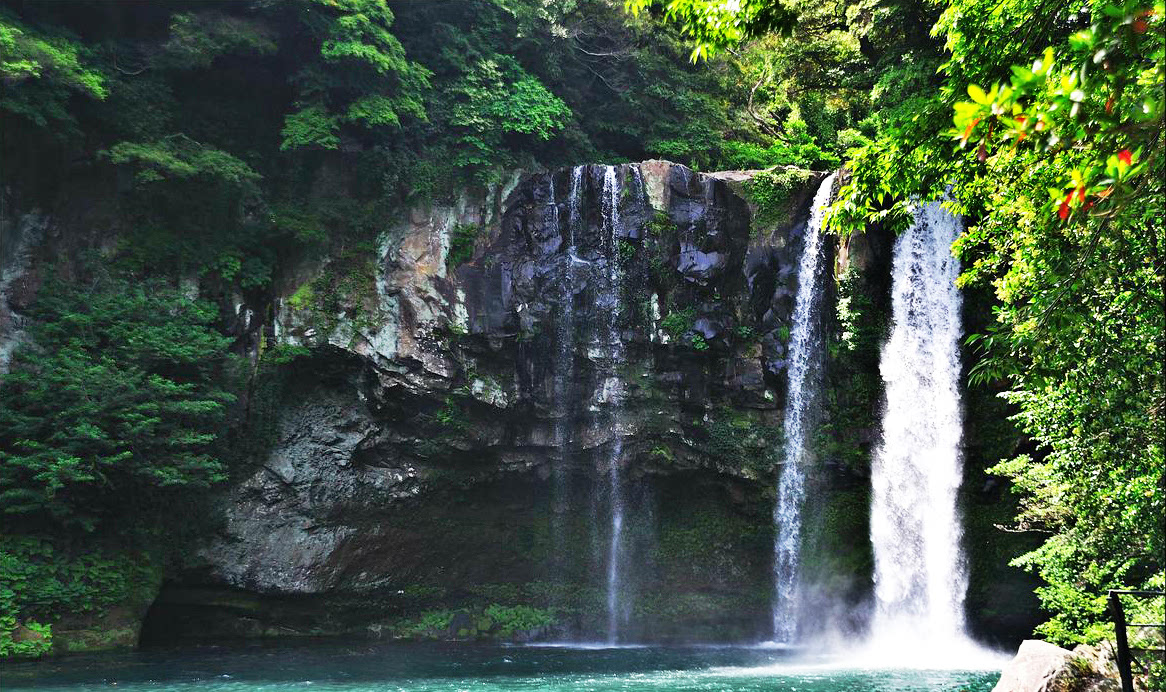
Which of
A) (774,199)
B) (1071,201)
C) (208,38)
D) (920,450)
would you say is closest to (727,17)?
(1071,201)

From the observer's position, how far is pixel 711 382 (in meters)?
15.5

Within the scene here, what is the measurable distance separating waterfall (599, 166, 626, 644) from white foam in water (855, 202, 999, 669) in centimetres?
475

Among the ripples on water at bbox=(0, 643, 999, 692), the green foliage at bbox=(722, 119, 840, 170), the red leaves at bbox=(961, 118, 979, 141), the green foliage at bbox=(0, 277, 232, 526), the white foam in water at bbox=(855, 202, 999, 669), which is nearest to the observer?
the red leaves at bbox=(961, 118, 979, 141)

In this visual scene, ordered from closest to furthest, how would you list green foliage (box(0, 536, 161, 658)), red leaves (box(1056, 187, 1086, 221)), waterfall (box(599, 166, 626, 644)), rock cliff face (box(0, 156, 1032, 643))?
red leaves (box(1056, 187, 1086, 221)) → green foliage (box(0, 536, 161, 658)) → rock cliff face (box(0, 156, 1032, 643)) → waterfall (box(599, 166, 626, 644))

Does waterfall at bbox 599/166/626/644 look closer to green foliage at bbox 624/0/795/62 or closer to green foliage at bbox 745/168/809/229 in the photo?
green foliage at bbox 745/168/809/229

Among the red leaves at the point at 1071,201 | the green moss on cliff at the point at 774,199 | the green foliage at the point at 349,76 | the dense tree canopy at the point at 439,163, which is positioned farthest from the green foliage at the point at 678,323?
the red leaves at the point at 1071,201

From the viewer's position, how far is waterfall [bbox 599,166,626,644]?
50.8 ft

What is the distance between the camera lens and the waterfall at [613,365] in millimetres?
15469

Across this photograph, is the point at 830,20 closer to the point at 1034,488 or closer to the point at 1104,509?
the point at 1034,488

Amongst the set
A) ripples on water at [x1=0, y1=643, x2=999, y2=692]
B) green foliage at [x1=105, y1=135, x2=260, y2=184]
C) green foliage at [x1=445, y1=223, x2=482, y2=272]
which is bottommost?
ripples on water at [x1=0, y1=643, x2=999, y2=692]

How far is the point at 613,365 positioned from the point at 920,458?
5818 millimetres

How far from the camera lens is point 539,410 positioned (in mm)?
15445

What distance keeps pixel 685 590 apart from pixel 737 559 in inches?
48.7

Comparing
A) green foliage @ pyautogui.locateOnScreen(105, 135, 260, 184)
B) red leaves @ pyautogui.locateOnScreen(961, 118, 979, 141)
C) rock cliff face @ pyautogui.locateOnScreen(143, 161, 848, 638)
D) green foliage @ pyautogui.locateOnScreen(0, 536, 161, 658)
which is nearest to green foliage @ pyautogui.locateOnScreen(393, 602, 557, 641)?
rock cliff face @ pyautogui.locateOnScreen(143, 161, 848, 638)
